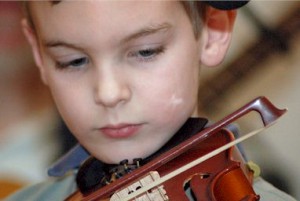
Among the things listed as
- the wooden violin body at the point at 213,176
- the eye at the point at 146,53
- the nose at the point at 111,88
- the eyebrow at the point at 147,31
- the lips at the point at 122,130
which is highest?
the eyebrow at the point at 147,31

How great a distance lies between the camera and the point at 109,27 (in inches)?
22.7

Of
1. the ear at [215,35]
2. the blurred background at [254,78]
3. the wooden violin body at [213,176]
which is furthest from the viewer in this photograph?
the blurred background at [254,78]

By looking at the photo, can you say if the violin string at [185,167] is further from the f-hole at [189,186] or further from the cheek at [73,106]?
the cheek at [73,106]

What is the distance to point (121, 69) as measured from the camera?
0.59 m

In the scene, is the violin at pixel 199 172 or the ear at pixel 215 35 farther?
the ear at pixel 215 35

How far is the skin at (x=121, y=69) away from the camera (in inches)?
22.8

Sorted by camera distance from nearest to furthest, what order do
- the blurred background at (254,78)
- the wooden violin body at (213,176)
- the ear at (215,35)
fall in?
1. the wooden violin body at (213,176)
2. the ear at (215,35)
3. the blurred background at (254,78)

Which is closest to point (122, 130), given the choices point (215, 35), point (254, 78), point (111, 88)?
point (111, 88)

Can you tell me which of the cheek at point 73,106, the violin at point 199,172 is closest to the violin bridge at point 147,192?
the violin at point 199,172

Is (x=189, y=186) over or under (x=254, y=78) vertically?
under

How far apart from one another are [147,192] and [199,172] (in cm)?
5

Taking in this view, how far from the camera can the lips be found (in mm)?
614

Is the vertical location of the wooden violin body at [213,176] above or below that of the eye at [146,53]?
below

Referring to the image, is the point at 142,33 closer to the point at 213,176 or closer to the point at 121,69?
the point at 121,69
